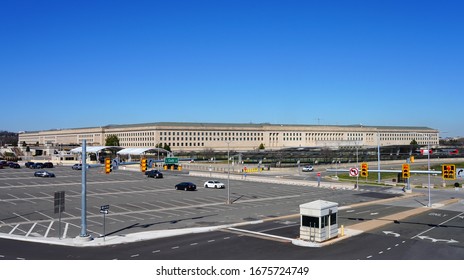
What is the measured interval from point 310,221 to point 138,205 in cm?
2215

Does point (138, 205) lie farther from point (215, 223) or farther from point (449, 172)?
point (449, 172)

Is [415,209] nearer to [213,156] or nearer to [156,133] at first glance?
[213,156]

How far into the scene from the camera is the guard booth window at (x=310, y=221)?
26547mm

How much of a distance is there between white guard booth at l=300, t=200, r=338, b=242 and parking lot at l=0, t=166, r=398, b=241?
8.76 meters

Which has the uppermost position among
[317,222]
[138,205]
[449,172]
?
[449,172]

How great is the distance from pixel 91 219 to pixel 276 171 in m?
73.5

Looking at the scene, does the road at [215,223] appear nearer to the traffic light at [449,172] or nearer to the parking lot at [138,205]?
the parking lot at [138,205]

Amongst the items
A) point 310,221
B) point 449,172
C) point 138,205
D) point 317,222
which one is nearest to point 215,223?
point 310,221

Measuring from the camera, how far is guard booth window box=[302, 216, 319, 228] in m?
26.5

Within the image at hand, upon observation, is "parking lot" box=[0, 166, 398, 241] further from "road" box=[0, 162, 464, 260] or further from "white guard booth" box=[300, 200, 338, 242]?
"white guard booth" box=[300, 200, 338, 242]

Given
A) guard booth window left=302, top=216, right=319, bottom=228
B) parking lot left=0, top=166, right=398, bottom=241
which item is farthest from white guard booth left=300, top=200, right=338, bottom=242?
parking lot left=0, top=166, right=398, bottom=241

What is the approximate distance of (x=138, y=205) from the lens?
144 ft

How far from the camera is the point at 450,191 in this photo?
64.6 meters
